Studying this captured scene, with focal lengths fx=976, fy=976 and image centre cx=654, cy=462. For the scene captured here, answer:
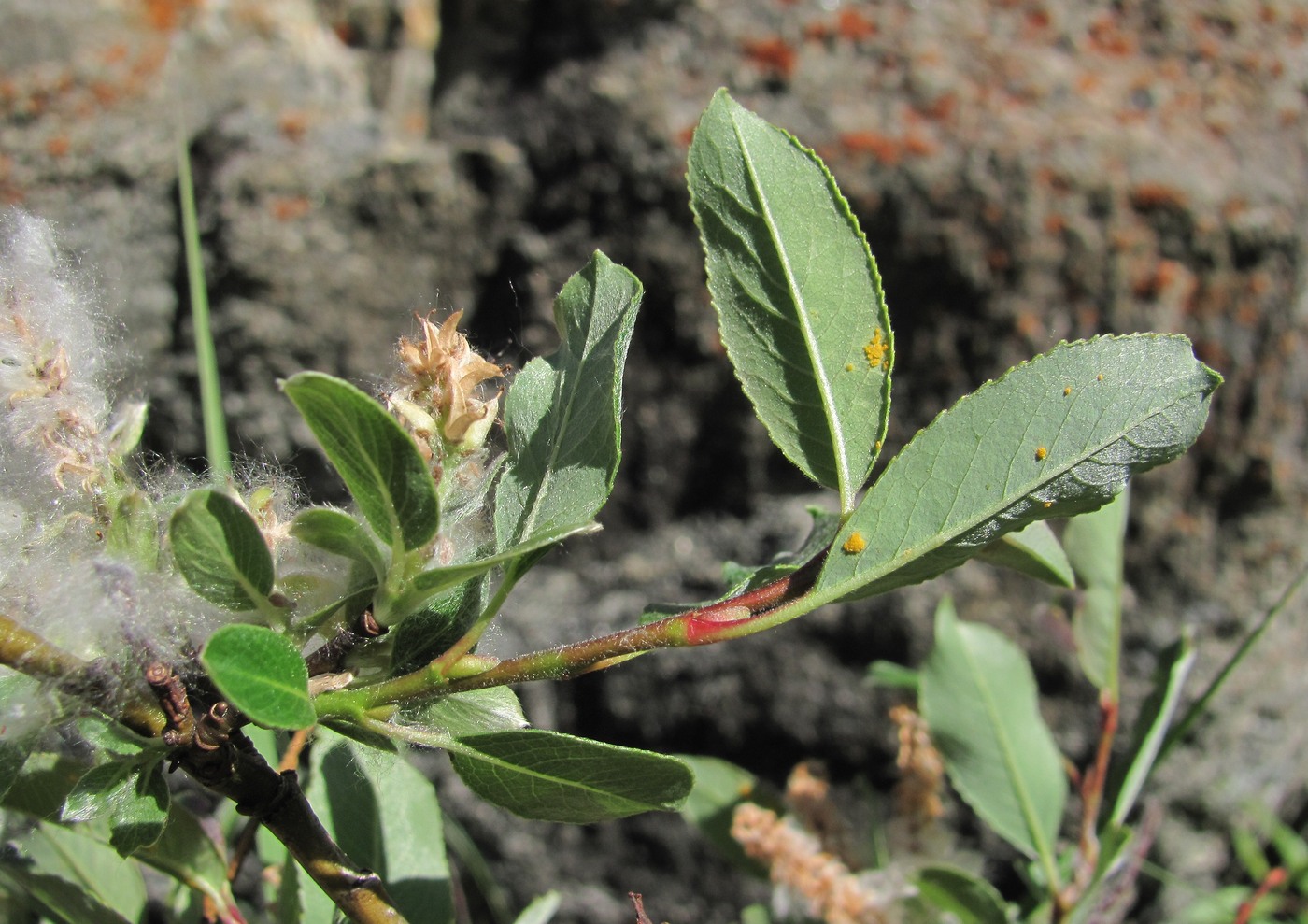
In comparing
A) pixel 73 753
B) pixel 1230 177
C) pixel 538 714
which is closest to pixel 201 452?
pixel 538 714

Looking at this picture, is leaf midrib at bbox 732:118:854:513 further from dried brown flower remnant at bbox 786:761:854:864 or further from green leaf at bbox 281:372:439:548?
dried brown flower remnant at bbox 786:761:854:864

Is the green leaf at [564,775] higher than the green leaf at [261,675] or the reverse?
the reverse

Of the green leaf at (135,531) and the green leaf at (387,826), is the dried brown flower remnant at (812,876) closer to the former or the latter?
the green leaf at (387,826)

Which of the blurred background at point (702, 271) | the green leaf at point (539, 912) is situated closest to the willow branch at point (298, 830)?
the green leaf at point (539, 912)

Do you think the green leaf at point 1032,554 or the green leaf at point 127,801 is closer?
the green leaf at point 127,801

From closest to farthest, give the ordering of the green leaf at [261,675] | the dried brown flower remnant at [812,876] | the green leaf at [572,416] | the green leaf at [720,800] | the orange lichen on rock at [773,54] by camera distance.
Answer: the green leaf at [261,675]
the green leaf at [572,416]
the dried brown flower remnant at [812,876]
the green leaf at [720,800]
the orange lichen on rock at [773,54]

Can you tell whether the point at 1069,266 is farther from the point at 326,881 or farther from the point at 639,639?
the point at 326,881

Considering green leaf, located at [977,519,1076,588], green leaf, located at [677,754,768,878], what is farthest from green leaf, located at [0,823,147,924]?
green leaf, located at [977,519,1076,588]
